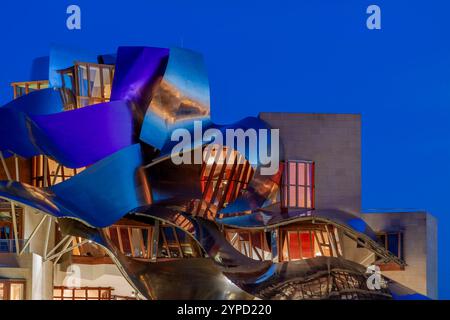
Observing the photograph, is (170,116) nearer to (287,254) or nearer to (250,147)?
(250,147)

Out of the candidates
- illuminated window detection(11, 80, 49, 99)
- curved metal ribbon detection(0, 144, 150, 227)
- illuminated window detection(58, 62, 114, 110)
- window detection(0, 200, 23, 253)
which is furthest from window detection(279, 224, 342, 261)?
illuminated window detection(11, 80, 49, 99)

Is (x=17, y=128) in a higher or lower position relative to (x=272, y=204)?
higher

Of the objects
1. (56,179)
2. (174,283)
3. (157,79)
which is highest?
(157,79)

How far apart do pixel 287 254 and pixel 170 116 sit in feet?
21.5

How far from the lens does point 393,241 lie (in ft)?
134

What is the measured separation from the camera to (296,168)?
40.0m

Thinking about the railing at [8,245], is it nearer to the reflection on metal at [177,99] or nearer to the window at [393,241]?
the reflection on metal at [177,99]

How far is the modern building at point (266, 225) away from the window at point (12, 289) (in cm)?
85

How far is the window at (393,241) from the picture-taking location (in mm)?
40656

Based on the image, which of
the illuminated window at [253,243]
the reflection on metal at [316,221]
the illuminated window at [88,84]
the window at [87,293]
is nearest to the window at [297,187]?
the illuminated window at [253,243]

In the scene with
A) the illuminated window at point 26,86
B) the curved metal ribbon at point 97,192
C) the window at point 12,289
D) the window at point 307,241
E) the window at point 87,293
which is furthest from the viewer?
the illuminated window at point 26,86

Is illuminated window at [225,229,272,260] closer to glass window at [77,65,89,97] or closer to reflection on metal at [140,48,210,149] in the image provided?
reflection on metal at [140,48,210,149]
